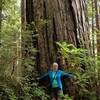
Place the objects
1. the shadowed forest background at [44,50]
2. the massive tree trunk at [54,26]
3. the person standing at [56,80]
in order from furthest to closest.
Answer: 1. the massive tree trunk at [54,26]
2. the person standing at [56,80]
3. the shadowed forest background at [44,50]

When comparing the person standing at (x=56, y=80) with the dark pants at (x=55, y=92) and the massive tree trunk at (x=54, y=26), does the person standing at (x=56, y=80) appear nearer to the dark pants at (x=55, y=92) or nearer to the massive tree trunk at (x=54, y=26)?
the dark pants at (x=55, y=92)

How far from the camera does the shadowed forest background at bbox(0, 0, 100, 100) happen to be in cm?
705

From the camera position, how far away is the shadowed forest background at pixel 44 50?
7.05 metres

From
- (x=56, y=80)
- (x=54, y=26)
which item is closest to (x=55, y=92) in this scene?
(x=56, y=80)

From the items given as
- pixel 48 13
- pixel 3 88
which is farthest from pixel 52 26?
pixel 3 88

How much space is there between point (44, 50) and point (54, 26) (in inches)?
29.4

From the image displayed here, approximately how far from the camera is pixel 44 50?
27.6ft

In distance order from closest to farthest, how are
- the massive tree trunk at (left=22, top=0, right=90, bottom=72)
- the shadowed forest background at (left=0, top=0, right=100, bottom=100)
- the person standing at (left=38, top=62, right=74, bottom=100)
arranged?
the shadowed forest background at (left=0, top=0, right=100, bottom=100), the person standing at (left=38, top=62, right=74, bottom=100), the massive tree trunk at (left=22, top=0, right=90, bottom=72)

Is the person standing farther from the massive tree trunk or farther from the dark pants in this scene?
the massive tree trunk

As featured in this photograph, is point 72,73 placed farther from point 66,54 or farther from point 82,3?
point 82,3

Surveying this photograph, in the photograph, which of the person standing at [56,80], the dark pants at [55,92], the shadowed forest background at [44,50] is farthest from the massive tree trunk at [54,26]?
the dark pants at [55,92]

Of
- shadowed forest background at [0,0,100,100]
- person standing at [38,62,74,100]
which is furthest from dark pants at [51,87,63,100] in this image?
shadowed forest background at [0,0,100,100]

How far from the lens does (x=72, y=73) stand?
776 cm

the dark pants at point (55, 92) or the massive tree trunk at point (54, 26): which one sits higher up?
the massive tree trunk at point (54, 26)
